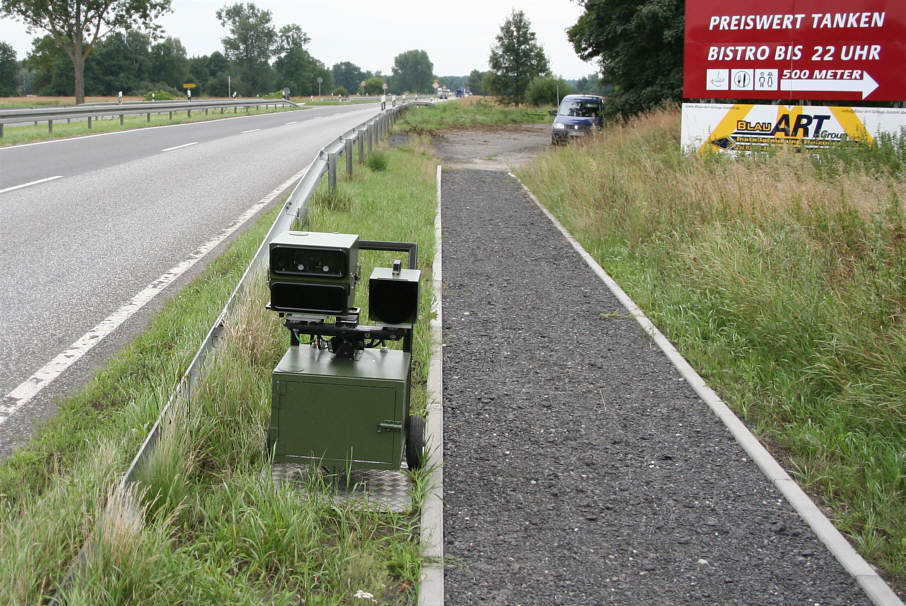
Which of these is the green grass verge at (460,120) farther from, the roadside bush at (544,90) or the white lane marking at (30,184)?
the white lane marking at (30,184)

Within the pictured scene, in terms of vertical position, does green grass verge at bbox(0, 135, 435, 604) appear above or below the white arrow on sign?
below

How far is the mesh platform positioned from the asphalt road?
138 centimetres

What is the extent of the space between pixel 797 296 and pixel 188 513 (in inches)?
170

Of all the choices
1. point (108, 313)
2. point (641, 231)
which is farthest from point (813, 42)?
point (108, 313)

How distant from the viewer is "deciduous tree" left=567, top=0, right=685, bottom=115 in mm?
21438

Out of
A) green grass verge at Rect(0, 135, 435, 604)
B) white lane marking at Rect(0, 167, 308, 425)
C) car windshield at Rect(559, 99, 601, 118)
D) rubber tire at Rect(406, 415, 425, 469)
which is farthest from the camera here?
car windshield at Rect(559, 99, 601, 118)

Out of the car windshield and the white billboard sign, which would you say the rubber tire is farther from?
the car windshield

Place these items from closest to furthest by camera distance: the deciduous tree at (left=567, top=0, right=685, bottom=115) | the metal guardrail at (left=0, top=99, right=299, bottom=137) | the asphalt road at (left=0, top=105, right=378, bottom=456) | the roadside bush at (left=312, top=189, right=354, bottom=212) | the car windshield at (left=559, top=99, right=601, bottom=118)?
the asphalt road at (left=0, top=105, right=378, bottom=456), the roadside bush at (left=312, top=189, right=354, bottom=212), the metal guardrail at (left=0, top=99, right=299, bottom=137), the deciduous tree at (left=567, top=0, right=685, bottom=115), the car windshield at (left=559, top=99, right=601, bottom=118)

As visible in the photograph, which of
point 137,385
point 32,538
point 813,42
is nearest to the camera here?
point 32,538

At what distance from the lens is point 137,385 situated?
466 cm

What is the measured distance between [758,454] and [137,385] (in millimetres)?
3362

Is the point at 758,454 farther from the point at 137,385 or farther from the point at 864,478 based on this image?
the point at 137,385

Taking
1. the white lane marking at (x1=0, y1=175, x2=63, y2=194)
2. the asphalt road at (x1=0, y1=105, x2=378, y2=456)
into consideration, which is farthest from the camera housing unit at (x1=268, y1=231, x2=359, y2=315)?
the white lane marking at (x1=0, y1=175, x2=63, y2=194)

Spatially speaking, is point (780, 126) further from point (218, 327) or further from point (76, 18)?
point (76, 18)
